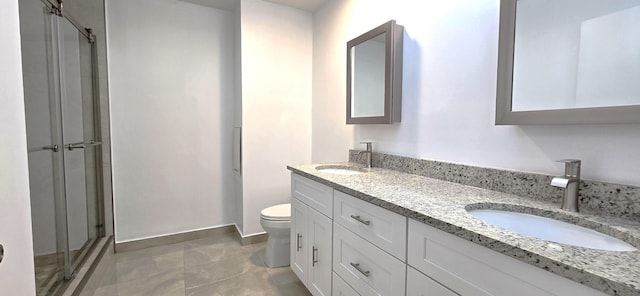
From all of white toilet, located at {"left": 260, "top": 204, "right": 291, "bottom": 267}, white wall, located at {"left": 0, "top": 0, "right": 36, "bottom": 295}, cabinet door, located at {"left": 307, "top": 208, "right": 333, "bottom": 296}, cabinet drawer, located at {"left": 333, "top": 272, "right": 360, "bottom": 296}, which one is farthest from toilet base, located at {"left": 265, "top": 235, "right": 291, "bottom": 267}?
white wall, located at {"left": 0, "top": 0, "right": 36, "bottom": 295}

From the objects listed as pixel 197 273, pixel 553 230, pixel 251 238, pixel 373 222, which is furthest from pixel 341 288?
pixel 251 238

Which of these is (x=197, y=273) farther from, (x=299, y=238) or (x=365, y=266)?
(x=365, y=266)

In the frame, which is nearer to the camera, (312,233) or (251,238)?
(312,233)

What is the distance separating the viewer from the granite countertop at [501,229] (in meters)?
0.54

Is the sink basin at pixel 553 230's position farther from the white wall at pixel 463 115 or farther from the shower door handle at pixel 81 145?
the shower door handle at pixel 81 145

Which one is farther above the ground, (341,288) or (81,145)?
(81,145)

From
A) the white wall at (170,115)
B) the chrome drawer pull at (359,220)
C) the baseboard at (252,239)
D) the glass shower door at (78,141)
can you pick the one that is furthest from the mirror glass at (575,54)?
the glass shower door at (78,141)

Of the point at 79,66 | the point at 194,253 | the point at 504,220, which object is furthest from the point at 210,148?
the point at 504,220

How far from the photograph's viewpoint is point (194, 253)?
246 cm

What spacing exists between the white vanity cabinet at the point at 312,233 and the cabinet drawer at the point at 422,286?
1.82ft

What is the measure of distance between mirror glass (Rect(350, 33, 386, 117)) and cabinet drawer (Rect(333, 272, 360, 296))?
3.28ft

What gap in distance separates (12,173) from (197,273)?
5.27 ft

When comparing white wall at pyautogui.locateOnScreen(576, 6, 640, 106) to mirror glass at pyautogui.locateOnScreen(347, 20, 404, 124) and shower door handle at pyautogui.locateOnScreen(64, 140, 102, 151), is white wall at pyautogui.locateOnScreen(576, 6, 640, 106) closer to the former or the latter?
mirror glass at pyautogui.locateOnScreen(347, 20, 404, 124)

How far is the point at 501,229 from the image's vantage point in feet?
A: 2.45
